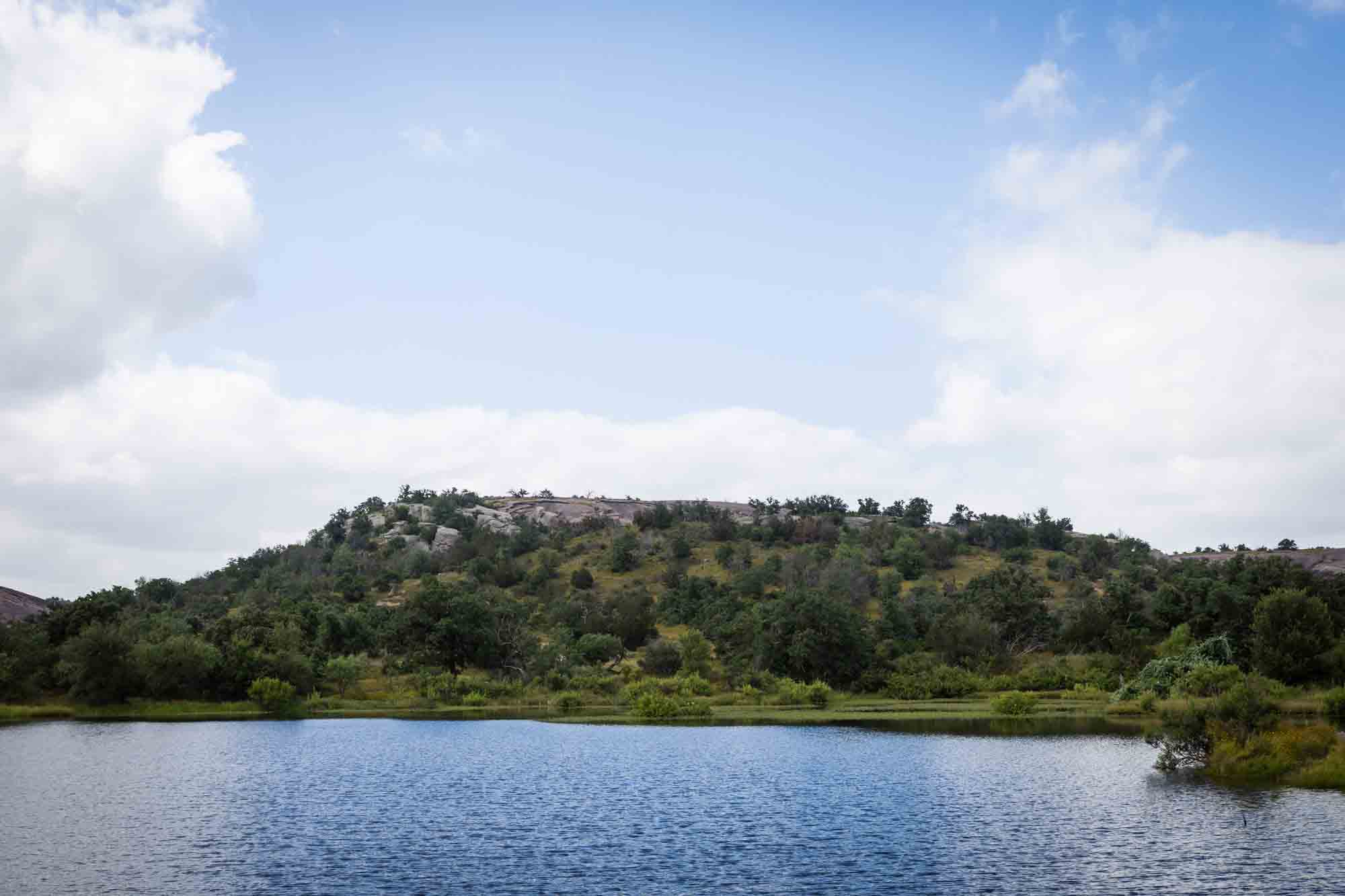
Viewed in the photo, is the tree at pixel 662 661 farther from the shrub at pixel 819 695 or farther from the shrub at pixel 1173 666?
the shrub at pixel 1173 666

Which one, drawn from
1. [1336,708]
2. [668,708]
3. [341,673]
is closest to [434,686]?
[341,673]

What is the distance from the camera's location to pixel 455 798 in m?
52.6

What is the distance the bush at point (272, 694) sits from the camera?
A: 10756 centimetres

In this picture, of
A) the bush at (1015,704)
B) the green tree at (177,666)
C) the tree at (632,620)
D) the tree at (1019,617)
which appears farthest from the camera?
the tree at (632,620)

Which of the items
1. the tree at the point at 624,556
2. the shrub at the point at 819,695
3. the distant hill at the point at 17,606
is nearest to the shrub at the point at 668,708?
the shrub at the point at 819,695

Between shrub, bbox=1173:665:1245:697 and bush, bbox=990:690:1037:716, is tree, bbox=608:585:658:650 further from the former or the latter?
shrub, bbox=1173:665:1245:697

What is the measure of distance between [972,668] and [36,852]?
339 feet

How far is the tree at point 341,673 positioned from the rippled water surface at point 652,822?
43652 mm

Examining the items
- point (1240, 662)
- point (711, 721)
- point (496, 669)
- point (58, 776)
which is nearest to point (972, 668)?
point (1240, 662)

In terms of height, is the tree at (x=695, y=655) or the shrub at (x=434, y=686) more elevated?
Answer: the tree at (x=695, y=655)

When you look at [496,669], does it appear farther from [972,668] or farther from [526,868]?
[526,868]

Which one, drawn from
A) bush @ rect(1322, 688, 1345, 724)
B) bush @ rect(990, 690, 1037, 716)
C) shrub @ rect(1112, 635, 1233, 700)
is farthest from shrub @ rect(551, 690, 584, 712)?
bush @ rect(1322, 688, 1345, 724)

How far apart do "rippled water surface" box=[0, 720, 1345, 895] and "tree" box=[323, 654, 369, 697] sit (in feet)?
143

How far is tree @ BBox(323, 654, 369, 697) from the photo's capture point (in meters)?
117
